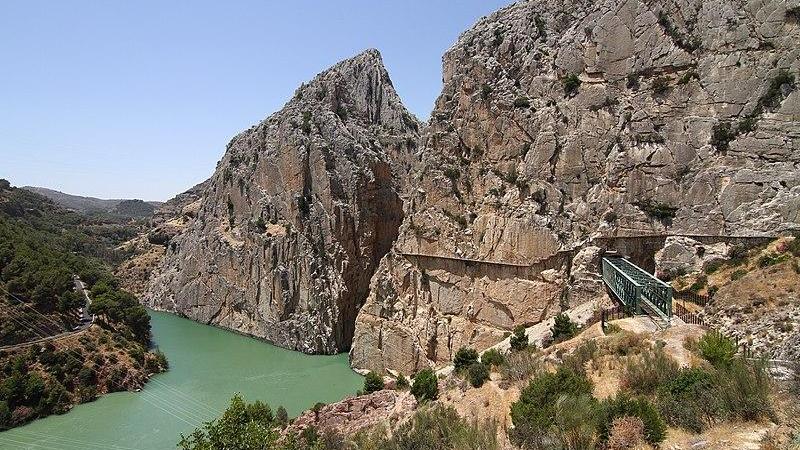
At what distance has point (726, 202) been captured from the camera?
24.4m

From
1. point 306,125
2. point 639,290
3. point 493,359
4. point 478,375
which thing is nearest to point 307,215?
point 306,125

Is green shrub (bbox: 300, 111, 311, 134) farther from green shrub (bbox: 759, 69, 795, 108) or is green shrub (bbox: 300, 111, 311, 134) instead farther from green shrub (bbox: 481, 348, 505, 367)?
green shrub (bbox: 759, 69, 795, 108)

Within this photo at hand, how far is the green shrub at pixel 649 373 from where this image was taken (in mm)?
13453

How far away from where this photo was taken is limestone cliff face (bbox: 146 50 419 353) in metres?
50.0

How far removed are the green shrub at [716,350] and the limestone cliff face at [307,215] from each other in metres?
36.6

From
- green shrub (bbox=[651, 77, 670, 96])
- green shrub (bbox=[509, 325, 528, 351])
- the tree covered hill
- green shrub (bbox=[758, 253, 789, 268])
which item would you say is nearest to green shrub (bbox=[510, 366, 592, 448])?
green shrub (bbox=[509, 325, 528, 351])

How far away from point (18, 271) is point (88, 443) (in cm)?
2180

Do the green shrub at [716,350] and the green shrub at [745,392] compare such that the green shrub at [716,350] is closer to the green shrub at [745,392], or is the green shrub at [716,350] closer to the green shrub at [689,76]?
the green shrub at [745,392]

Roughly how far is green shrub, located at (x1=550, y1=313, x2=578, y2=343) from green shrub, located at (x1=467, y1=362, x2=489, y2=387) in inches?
185

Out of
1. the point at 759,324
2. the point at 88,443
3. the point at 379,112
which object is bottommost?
the point at 88,443

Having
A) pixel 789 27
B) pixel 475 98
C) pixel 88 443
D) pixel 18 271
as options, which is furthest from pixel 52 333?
pixel 789 27

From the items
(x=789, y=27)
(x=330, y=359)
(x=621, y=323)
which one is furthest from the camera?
(x=330, y=359)

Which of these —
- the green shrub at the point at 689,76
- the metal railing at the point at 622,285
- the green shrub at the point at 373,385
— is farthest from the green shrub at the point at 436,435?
the green shrub at the point at 689,76

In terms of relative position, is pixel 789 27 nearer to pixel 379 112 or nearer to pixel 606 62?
pixel 606 62
